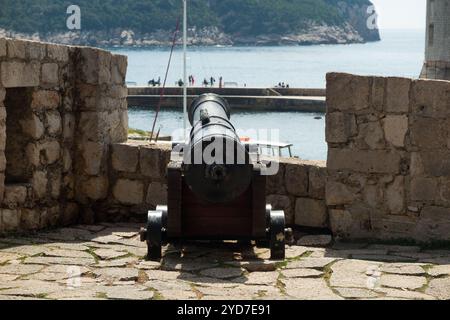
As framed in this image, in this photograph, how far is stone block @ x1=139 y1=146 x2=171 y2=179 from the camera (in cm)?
779

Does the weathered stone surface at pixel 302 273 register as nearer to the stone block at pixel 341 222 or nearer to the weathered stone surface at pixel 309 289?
the weathered stone surface at pixel 309 289

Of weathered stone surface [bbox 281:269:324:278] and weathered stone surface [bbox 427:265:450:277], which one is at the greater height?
weathered stone surface [bbox 427:265:450:277]

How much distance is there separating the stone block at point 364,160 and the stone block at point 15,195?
8.45 feet

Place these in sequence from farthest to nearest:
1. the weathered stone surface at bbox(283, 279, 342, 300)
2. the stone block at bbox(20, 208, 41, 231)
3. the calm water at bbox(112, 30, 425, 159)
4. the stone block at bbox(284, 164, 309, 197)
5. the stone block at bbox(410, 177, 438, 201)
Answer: the calm water at bbox(112, 30, 425, 159) → the stone block at bbox(284, 164, 309, 197) → the stone block at bbox(20, 208, 41, 231) → the stone block at bbox(410, 177, 438, 201) → the weathered stone surface at bbox(283, 279, 342, 300)

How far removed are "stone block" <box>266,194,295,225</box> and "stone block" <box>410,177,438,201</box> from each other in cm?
112

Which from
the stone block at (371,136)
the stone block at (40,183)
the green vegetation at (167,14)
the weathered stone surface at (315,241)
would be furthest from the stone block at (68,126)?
the green vegetation at (167,14)

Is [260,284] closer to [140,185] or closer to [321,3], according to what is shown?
[140,185]

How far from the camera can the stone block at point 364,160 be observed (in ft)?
22.6

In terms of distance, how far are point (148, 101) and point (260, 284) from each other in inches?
1899

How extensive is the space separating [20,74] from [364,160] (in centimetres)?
291

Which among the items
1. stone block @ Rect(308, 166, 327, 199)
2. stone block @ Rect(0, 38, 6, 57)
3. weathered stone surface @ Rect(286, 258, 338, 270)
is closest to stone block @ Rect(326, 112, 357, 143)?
stone block @ Rect(308, 166, 327, 199)

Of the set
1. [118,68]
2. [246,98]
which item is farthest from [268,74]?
[118,68]

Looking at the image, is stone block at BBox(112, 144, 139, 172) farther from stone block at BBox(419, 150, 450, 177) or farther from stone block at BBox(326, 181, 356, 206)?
stone block at BBox(419, 150, 450, 177)

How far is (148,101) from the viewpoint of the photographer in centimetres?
5322
